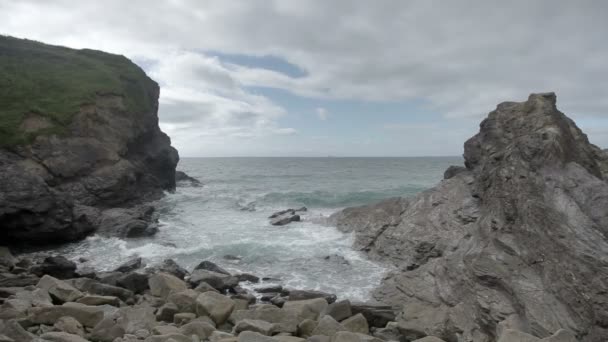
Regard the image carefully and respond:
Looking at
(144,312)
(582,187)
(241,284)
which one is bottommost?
(241,284)

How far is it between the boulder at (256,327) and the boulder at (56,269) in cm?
1138

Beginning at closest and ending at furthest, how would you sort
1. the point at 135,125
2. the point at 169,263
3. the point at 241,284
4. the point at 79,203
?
the point at 241,284
the point at 169,263
the point at 79,203
the point at 135,125

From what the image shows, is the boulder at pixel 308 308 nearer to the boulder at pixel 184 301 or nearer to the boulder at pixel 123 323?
the boulder at pixel 184 301

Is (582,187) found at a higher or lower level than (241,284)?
higher

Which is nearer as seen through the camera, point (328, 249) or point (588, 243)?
point (588, 243)

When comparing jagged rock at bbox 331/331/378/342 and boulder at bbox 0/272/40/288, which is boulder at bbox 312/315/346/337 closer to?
jagged rock at bbox 331/331/378/342

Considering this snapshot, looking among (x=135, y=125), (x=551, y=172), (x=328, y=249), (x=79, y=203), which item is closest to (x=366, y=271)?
(x=328, y=249)

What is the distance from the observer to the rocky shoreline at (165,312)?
32.0 ft

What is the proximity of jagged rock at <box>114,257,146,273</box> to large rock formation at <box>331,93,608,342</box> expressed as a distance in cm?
1179

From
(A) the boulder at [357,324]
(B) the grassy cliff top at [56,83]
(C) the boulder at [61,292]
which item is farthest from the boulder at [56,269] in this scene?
(B) the grassy cliff top at [56,83]

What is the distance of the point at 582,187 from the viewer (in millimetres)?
14578

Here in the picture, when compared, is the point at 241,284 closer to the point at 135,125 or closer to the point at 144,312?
the point at 144,312

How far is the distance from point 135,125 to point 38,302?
3140cm

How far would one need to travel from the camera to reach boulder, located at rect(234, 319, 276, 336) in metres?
10.3
